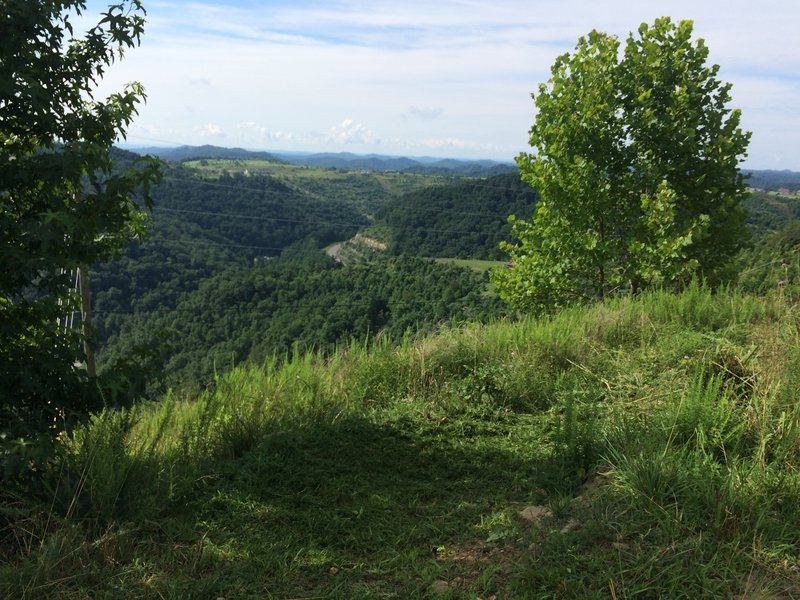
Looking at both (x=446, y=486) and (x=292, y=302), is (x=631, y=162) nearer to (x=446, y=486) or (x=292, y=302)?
(x=446, y=486)

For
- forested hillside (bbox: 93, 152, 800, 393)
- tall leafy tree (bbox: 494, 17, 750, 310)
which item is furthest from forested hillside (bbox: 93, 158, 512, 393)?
tall leafy tree (bbox: 494, 17, 750, 310)

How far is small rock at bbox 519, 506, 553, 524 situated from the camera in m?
2.72

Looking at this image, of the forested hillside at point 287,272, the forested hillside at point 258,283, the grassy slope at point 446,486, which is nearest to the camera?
the grassy slope at point 446,486

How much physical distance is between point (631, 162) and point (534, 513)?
24.7 ft

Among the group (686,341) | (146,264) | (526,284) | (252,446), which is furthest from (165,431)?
(146,264)

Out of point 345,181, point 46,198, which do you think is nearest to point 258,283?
point 46,198

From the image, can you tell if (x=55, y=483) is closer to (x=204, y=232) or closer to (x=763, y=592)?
(x=763, y=592)

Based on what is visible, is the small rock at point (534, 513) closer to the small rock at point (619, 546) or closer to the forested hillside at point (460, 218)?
the small rock at point (619, 546)

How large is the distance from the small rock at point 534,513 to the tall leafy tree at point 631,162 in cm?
596

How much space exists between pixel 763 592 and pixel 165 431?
334 centimetres

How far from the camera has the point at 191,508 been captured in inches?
115

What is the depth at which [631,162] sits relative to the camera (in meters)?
8.94

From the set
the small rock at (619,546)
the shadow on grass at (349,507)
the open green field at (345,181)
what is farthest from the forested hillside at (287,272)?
the open green field at (345,181)

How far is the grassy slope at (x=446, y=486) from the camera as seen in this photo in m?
2.29
